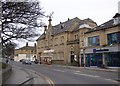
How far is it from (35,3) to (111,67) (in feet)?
90.6

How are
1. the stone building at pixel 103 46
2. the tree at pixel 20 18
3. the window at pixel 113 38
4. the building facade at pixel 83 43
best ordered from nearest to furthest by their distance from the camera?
the tree at pixel 20 18
the window at pixel 113 38
the stone building at pixel 103 46
the building facade at pixel 83 43

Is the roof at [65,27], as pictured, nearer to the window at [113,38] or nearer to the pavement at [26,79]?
the window at [113,38]

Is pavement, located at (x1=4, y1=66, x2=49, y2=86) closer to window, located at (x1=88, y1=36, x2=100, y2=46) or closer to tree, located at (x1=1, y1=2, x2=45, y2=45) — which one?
tree, located at (x1=1, y1=2, x2=45, y2=45)

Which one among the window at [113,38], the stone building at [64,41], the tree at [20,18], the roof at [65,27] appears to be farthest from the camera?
the roof at [65,27]

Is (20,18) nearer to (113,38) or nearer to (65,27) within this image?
(113,38)

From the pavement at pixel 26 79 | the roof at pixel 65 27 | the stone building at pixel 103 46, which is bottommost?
the pavement at pixel 26 79

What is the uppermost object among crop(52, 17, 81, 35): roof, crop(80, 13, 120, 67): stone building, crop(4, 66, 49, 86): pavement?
crop(52, 17, 81, 35): roof

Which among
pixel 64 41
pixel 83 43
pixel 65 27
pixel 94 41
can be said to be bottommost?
pixel 83 43

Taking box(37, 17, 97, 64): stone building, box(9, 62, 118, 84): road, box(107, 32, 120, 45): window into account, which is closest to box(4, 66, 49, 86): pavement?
box(9, 62, 118, 84): road

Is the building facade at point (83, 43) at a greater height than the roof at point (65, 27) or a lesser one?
lesser

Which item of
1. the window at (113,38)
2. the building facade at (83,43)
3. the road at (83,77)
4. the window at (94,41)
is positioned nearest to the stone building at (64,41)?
the building facade at (83,43)

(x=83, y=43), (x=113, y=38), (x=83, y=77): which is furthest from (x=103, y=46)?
(x=83, y=77)

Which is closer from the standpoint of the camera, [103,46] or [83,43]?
[103,46]

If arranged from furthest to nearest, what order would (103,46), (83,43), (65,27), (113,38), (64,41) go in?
(65,27) < (64,41) < (83,43) < (103,46) < (113,38)
